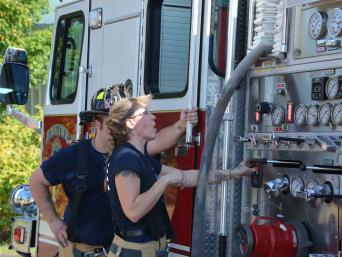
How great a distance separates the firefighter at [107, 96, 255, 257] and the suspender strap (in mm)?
440

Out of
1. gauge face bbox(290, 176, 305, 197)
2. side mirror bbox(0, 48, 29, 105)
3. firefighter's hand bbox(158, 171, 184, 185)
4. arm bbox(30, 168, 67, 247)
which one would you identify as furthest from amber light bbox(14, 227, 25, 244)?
gauge face bbox(290, 176, 305, 197)

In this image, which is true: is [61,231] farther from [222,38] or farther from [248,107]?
[222,38]

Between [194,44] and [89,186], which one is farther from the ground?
[194,44]

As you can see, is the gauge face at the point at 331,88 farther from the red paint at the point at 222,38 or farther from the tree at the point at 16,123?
the tree at the point at 16,123

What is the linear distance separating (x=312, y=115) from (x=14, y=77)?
125 inches

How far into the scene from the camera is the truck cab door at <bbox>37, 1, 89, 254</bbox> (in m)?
5.66

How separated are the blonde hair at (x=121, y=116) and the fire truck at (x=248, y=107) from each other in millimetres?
338

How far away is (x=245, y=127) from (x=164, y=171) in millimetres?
503

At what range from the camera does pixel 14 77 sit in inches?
235

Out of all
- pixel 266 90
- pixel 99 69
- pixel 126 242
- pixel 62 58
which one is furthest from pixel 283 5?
pixel 62 58

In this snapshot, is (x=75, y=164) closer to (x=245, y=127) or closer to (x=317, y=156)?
(x=245, y=127)

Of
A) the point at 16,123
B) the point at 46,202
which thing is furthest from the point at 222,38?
the point at 16,123

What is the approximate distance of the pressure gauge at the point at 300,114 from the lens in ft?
11.5

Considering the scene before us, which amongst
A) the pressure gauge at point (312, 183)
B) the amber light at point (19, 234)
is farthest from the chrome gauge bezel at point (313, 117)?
the amber light at point (19, 234)
